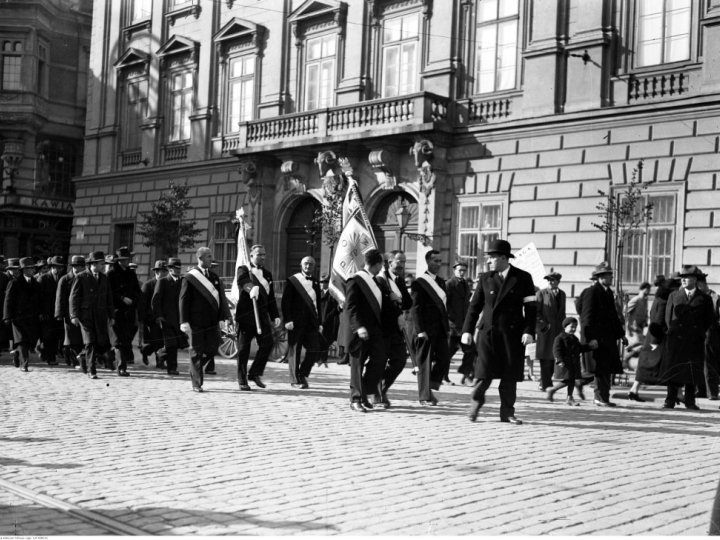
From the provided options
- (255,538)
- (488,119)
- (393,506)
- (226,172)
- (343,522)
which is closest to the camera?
Answer: (255,538)

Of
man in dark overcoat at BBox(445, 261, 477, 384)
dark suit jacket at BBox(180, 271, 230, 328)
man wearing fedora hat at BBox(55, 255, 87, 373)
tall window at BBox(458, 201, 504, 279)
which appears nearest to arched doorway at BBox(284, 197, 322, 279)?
tall window at BBox(458, 201, 504, 279)

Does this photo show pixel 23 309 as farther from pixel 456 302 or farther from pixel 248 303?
pixel 456 302

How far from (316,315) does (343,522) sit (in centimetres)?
888

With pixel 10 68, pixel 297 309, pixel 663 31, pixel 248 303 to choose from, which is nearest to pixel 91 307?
pixel 248 303

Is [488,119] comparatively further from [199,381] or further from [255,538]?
[255,538]

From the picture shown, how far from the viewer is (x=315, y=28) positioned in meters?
28.6

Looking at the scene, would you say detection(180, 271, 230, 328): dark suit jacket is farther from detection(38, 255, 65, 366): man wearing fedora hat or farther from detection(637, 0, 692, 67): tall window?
detection(637, 0, 692, 67): tall window

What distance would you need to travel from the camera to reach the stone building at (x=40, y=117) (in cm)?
4253

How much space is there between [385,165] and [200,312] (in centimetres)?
1200

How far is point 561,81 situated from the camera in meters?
22.2

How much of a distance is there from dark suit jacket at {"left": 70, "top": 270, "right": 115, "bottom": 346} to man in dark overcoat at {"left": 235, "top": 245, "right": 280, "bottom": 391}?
8.78 ft

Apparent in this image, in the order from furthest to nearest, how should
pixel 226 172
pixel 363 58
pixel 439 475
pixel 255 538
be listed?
pixel 226 172 < pixel 363 58 < pixel 439 475 < pixel 255 538

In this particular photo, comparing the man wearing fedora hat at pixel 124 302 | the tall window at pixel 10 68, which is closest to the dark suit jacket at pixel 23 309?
the man wearing fedora hat at pixel 124 302

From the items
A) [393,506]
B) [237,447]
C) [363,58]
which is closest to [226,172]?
[363,58]
